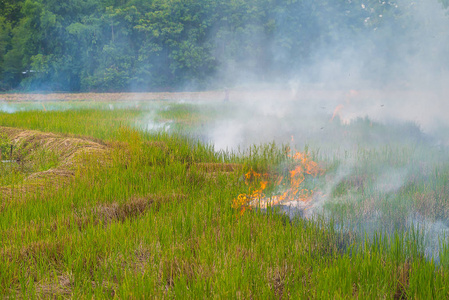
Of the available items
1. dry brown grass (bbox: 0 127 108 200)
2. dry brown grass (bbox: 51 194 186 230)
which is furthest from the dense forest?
dry brown grass (bbox: 51 194 186 230)

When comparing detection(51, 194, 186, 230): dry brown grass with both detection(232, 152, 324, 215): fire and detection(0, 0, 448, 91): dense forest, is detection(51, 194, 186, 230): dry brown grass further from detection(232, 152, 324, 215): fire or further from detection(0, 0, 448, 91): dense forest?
detection(0, 0, 448, 91): dense forest

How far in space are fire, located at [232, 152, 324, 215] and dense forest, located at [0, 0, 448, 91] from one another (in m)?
18.4

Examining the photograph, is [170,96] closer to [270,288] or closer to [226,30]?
[226,30]

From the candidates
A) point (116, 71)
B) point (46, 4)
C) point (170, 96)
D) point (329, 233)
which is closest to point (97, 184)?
point (329, 233)

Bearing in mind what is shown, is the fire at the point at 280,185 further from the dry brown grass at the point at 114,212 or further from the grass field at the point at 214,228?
the dry brown grass at the point at 114,212

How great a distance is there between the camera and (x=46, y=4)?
30.5 m

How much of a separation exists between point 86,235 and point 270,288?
1786 mm

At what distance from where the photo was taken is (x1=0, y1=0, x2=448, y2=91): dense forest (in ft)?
89.9

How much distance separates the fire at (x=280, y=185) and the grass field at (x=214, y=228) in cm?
6

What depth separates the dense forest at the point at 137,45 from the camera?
2739 centimetres

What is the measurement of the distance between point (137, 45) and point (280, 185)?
93.4 feet

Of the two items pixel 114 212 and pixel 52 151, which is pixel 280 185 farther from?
pixel 52 151

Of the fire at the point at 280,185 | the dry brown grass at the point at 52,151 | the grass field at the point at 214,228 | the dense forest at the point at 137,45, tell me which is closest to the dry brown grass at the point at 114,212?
the grass field at the point at 214,228

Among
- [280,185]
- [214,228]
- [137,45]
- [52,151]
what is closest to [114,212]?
[214,228]
